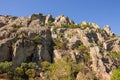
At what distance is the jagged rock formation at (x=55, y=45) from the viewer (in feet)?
281

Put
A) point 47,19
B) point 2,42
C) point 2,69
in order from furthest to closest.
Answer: point 47,19
point 2,42
point 2,69

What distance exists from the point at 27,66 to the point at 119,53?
38498mm

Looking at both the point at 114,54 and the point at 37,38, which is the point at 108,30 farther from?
the point at 37,38

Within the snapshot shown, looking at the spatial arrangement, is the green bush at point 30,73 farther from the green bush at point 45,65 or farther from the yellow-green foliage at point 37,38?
the yellow-green foliage at point 37,38

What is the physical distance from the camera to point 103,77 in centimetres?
8231

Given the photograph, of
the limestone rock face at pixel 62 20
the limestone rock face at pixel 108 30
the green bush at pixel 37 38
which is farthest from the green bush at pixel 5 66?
the limestone rock face at pixel 108 30

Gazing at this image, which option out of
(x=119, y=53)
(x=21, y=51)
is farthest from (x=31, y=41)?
(x=119, y=53)

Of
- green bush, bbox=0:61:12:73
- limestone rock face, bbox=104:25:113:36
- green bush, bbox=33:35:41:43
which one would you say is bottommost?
green bush, bbox=0:61:12:73

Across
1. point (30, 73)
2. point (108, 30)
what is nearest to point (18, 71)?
point (30, 73)

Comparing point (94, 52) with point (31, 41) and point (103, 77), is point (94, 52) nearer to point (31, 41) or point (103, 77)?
point (103, 77)

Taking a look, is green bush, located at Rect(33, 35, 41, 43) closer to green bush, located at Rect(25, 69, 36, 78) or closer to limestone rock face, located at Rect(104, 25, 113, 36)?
green bush, located at Rect(25, 69, 36, 78)

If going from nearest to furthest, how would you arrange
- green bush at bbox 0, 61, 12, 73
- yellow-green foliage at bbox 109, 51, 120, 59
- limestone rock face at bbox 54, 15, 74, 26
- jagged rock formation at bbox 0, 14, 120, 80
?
1. green bush at bbox 0, 61, 12, 73
2. jagged rock formation at bbox 0, 14, 120, 80
3. yellow-green foliage at bbox 109, 51, 120, 59
4. limestone rock face at bbox 54, 15, 74, 26

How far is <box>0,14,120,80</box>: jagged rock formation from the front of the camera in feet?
281

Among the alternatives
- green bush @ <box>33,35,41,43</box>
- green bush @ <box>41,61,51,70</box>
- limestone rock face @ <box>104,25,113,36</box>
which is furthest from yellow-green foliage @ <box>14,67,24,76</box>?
limestone rock face @ <box>104,25,113,36</box>
